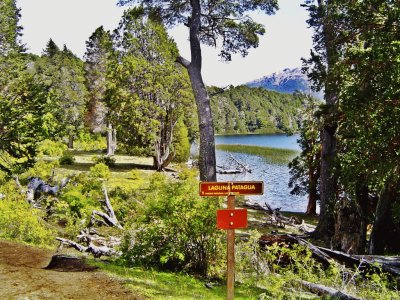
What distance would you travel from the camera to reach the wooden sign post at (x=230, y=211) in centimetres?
609

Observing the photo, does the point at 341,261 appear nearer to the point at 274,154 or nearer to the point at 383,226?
the point at 383,226

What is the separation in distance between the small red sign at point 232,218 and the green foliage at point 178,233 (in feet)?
7.72

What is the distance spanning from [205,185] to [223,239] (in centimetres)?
296

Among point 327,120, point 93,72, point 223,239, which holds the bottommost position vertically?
point 223,239

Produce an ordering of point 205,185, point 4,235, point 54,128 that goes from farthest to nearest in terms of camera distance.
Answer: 1. point 54,128
2. point 4,235
3. point 205,185

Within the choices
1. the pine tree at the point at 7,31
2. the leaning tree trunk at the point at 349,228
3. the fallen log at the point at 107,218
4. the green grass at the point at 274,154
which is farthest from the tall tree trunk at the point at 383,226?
the green grass at the point at 274,154

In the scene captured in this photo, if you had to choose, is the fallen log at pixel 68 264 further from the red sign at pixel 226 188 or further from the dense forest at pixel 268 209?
the red sign at pixel 226 188

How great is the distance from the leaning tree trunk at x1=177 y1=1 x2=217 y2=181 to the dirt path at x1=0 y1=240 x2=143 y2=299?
5.93 meters

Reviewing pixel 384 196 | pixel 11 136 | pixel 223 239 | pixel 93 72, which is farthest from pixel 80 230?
pixel 93 72

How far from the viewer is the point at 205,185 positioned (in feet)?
20.4

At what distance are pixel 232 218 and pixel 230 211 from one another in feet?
0.37

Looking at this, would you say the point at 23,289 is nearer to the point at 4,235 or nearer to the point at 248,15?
the point at 4,235

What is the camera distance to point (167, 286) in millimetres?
7152

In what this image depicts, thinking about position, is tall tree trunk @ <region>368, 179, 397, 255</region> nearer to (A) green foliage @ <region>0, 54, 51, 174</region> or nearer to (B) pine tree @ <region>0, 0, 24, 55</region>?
(A) green foliage @ <region>0, 54, 51, 174</region>
